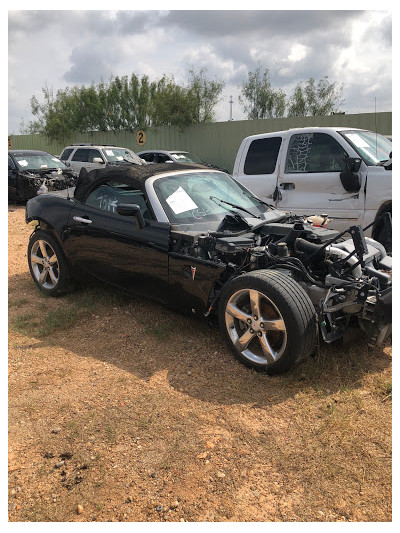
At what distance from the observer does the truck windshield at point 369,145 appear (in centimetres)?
649

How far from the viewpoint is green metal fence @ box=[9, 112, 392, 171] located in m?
18.4

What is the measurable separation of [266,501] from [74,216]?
12.4 ft

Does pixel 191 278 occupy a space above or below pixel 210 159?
below

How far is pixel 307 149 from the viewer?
6.85 m

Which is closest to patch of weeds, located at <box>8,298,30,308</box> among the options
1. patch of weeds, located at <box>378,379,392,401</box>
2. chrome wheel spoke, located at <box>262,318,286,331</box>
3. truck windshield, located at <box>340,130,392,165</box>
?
chrome wheel spoke, located at <box>262,318,286,331</box>

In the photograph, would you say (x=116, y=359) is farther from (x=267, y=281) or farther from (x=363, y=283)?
(x=363, y=283)

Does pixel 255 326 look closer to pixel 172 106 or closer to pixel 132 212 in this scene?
pixel 132 212

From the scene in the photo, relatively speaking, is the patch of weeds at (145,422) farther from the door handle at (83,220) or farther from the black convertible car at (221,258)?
the door handle at (83,220)

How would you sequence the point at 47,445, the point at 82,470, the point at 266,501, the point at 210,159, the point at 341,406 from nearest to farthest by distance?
the point at 266,501
the point at 82,470
the point at 47,445
the point at 341,406
the point at 210,159

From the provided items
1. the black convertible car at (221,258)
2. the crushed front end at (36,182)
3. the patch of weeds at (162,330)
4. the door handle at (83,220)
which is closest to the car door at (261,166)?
the black convertible car at (221,258)

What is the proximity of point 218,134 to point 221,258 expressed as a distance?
21.1 meters

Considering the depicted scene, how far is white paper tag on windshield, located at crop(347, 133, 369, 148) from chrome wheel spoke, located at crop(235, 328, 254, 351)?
4142 mm

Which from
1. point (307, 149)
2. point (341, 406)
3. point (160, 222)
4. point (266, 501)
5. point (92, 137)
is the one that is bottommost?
point (266, 501)

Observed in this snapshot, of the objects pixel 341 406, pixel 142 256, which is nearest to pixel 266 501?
pixel 341 406
